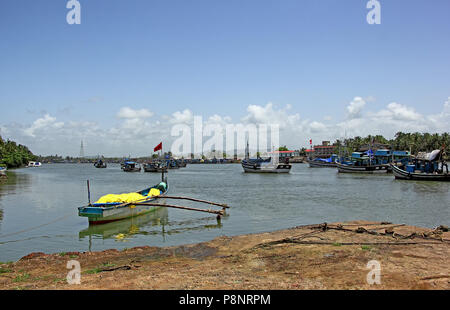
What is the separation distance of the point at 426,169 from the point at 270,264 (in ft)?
148

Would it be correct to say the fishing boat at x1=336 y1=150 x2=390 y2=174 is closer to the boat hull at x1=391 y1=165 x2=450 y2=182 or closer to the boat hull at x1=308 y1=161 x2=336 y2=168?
the boat hull at x1=391 y1=165 x2=450 y2=182

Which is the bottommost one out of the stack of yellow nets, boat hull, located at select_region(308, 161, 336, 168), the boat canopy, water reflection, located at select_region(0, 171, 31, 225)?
water reflection, located at select_region(0, 171, 31, 225)

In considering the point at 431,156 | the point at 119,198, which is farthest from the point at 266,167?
the point at 119,198

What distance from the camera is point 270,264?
863cm

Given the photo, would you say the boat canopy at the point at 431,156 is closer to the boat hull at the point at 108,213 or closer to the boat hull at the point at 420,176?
the boat hull at the point at 420,176

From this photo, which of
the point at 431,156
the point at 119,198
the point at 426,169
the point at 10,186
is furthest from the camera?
the point at 426,169

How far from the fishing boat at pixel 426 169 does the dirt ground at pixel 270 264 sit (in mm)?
36766

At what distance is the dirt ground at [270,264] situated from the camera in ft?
22.5

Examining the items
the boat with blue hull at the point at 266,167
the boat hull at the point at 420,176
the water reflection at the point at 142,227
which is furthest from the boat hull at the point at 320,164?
the water reflection at the point at 142,227

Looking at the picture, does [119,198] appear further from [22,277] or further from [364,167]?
[364,167]

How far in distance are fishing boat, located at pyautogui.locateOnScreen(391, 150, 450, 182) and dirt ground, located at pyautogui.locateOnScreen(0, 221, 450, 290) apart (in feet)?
121

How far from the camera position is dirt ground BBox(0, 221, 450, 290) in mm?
6844

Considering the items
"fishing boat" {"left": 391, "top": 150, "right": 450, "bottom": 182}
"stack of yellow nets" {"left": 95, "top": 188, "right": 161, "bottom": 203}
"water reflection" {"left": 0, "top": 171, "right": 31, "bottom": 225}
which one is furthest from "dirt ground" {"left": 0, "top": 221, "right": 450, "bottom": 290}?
"fishing boat" {"left": 391, "top": 150, "right": 450, "bottom": 182}
